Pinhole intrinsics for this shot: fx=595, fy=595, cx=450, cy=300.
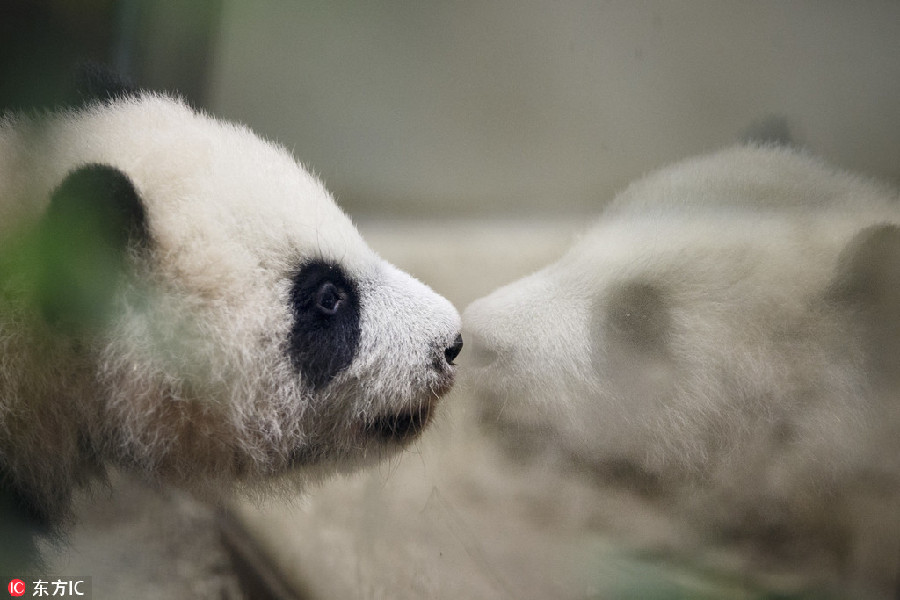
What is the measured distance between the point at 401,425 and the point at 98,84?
0.71m

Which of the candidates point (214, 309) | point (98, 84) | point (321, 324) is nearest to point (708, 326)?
point (321, 324)

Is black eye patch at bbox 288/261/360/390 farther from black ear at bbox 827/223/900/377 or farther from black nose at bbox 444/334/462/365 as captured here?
black ear at bbox 827/223/900/377

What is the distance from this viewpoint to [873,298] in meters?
0.88

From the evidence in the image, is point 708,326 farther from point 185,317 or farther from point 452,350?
point 185,317

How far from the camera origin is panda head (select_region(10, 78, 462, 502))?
708 millimetres

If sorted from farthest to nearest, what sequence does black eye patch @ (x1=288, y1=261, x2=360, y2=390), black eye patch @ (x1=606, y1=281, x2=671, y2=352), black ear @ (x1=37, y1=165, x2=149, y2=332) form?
black eye patch @ (x1=606, y1=281, x2=671, y2=352), black eye patch @ (x1=288, y1=261, x2=360, y2=390), black ear @ (x1=37, y1=165, x2=149, y2=332)

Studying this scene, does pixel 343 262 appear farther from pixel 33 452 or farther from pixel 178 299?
pixel 33 452

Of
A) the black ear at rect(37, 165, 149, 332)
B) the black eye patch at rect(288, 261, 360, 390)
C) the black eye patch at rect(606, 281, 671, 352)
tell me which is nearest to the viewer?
the black ear at rect(37, 165, 149, 332)

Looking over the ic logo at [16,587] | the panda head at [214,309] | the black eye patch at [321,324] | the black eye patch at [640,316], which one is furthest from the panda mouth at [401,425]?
the ic logo at [16,587]

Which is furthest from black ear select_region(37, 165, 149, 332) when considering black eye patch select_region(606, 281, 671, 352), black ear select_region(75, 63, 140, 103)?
black eye patch select_region(606, 281, 671, 352)

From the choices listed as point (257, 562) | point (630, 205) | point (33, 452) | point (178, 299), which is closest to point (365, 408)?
point (178, 299)

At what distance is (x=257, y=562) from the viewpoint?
1.44m

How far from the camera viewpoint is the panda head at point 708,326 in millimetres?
881

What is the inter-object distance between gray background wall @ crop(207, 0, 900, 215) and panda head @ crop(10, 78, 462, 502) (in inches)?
→ 6.8
